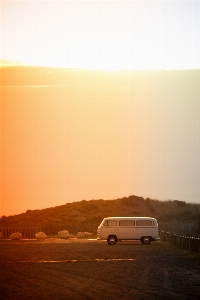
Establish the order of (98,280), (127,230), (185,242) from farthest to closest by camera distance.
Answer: (127,230) < (185,242) < (98,280)

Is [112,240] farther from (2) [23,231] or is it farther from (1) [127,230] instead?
(2) [23,231]

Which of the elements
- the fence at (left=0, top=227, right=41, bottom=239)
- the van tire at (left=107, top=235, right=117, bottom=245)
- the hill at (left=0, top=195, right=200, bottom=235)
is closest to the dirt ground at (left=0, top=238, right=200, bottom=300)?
the van tire at (left=107, top=235, right=117, bottom=245)

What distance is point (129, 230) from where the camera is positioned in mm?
44844

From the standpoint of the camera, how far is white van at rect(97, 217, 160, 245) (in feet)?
146

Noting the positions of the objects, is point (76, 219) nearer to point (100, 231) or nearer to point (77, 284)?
point (100, 231)

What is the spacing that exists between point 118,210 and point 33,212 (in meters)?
20.5

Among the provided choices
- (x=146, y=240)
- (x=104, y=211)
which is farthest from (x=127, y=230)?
(x=104, y=211)

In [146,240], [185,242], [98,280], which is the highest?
[185,242]

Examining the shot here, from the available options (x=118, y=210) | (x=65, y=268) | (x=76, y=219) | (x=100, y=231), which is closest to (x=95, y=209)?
(x=118, y=210)

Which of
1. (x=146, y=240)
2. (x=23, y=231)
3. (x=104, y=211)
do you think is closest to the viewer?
(x=146, y=240)

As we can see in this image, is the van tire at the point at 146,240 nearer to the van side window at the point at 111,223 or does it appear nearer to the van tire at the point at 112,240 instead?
the van tire at the point at 112,240

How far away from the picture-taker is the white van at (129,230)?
4456 cm

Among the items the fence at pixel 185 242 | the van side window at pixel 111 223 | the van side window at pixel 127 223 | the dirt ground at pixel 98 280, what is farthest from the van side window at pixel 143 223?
the dirt ground at pixel 98 280

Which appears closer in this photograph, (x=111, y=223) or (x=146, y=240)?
(x=146, y=240)
